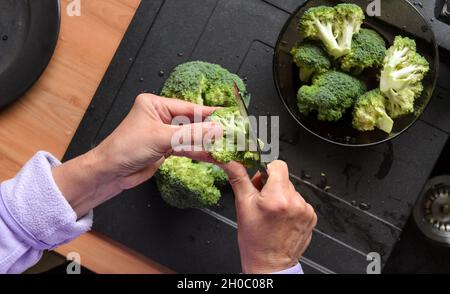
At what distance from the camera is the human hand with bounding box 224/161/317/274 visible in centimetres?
100

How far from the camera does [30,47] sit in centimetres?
130

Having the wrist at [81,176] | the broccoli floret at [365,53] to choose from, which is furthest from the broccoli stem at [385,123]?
the wrist at [81,176]

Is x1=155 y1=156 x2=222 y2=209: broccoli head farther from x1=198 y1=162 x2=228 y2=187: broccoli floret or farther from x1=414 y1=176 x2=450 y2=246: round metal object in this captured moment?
x1=414 y1=176 x2=450 y2=246: round metal object

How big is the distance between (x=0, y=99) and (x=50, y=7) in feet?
0.82

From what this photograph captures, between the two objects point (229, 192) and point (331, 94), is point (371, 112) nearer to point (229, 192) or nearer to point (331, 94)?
point (331, 94)

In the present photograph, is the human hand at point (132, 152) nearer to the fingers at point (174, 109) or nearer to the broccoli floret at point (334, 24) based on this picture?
the fingers at point (174, 109)

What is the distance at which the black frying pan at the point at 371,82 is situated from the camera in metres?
1.25

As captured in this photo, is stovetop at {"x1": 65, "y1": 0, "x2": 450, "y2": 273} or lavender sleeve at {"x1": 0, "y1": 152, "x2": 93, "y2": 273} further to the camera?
stovetop at {"x1": 65, "y1": 0, "x2": 450, "y2": 273}

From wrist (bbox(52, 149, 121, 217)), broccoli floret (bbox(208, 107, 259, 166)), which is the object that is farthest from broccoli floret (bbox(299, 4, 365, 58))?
wrist (bbox(52, 149, 121, 217))

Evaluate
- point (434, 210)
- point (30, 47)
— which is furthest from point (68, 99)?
point (434, 210)

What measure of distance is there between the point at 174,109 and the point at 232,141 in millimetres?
142

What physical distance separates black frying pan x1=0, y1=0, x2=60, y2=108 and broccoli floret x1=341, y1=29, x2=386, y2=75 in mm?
687

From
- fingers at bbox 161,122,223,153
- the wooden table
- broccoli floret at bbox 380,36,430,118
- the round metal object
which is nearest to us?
fingers at bbox 161,122,223,153
